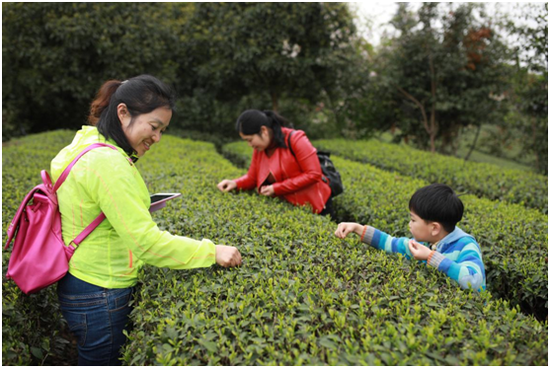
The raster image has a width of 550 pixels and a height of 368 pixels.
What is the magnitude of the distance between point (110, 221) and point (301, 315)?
0.97 metres

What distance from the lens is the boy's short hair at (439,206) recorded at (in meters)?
2.44

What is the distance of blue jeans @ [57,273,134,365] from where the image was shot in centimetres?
195

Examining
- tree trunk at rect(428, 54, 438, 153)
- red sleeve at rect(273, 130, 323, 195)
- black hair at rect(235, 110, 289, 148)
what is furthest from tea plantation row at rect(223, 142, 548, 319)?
tree trunk at rect(428, 54, 438, 153)

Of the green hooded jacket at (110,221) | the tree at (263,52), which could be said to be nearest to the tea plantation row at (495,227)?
the green hooded jacket at (110,221)

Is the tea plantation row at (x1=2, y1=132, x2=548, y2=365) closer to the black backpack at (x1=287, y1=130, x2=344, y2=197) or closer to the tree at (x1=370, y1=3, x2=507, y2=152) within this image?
the black backpack at (x1=287, y1=130, x2=344, y2=197)

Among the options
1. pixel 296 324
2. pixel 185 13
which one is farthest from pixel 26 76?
pixel 296 324

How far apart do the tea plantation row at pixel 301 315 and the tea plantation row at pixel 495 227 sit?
82cm

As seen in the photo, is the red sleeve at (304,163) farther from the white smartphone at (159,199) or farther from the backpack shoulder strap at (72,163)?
the backpack shoulder strap at (72,163)

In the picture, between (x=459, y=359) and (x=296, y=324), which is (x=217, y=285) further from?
(x=459, y=359)

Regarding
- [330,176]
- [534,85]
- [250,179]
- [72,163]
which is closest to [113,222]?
[72,163]

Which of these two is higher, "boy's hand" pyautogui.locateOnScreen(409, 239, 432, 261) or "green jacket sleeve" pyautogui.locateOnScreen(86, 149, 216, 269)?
"green jacket sleeve" pyautogui.locateOnScreen(86, 149, 216, 269)

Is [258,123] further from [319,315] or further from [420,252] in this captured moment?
[319,315]

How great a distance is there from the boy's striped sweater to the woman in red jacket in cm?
122

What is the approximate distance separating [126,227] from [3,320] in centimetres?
105
